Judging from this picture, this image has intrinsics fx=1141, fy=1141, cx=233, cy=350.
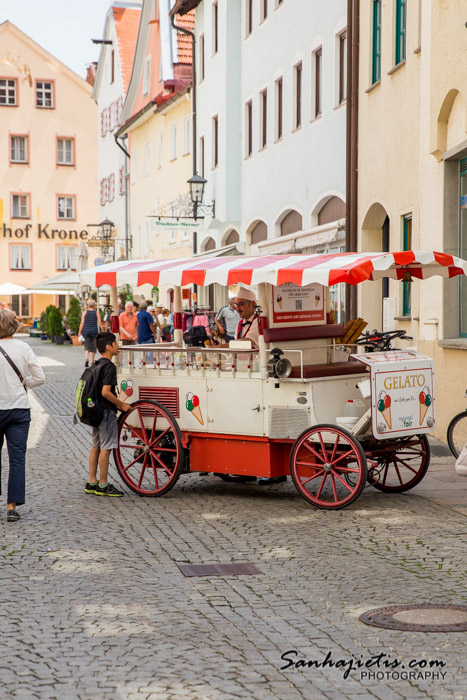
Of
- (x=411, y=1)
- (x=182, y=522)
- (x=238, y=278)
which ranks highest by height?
(x=411, y=1)

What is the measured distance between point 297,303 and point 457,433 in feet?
10.2

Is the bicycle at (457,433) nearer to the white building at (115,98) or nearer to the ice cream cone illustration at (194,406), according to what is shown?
the ice cream cone illustration at (194,406)

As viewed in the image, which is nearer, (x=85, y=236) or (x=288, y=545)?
(x=288, y=545)

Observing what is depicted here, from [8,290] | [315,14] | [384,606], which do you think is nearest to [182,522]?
[384,606]

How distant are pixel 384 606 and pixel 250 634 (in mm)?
923

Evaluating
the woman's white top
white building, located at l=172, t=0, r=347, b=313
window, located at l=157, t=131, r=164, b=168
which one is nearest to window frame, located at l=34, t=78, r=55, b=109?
window, located at l=157, t=131, r=164, b=168

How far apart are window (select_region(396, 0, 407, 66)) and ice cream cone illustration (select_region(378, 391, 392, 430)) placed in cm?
857

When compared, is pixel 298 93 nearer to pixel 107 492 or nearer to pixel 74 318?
pixel 107 492

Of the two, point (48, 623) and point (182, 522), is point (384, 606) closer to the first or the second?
point (48, 623)

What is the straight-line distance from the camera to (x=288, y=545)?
812 cm

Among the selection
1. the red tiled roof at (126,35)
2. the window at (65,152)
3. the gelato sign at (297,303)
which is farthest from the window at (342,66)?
the window at (65,152)

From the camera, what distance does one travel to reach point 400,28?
16953mm

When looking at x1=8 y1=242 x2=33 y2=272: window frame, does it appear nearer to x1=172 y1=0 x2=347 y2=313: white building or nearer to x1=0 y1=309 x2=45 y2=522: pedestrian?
x1=172 y1=0 x2=347 y2=313: white building

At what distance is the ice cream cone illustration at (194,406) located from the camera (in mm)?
10453
